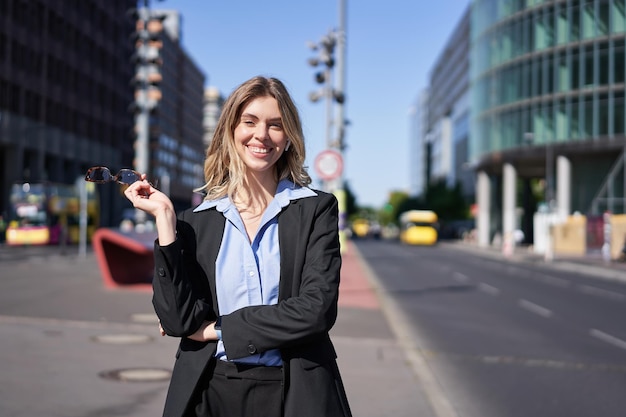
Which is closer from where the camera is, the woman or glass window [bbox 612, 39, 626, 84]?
the woman

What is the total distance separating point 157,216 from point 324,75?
20.7 metres

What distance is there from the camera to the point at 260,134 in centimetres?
265

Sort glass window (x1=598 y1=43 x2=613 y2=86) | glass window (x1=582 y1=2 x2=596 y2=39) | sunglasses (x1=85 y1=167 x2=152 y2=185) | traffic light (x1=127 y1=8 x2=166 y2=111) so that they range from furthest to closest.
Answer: glass window (x1=582 y1=2 x2=596 y2=39), glass window (x1=598 y1=43 x2=613 y2=86), traffic light (x1=127 y1=8 x2=166 y2=111), sunglasses (x1=85 y1=167 x2=152 y2=185)

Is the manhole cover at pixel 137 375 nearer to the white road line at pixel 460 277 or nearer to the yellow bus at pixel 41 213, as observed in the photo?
the white road line at pixel 460 277

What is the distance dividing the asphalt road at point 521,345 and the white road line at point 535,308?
0.07ft

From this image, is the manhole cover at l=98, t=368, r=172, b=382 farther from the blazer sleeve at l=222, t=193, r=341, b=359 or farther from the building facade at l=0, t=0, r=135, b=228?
the building facade at l=0, t=0, r=135, b=228

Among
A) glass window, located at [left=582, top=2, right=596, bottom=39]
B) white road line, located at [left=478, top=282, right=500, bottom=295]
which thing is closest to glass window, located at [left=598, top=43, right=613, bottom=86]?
glass window, located at [left=582, top=2, right=596, bottom=39]

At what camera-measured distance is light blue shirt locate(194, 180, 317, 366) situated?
253 cm

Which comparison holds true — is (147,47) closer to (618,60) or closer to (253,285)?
(253,285)

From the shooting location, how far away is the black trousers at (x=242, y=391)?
99.5 inches

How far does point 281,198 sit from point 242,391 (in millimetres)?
606

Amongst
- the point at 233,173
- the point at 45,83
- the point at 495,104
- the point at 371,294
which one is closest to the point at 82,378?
the point at 233,173

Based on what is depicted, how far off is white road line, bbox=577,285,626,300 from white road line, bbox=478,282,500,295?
2351mm

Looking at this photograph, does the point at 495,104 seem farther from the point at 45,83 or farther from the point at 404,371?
the point at 404,371
